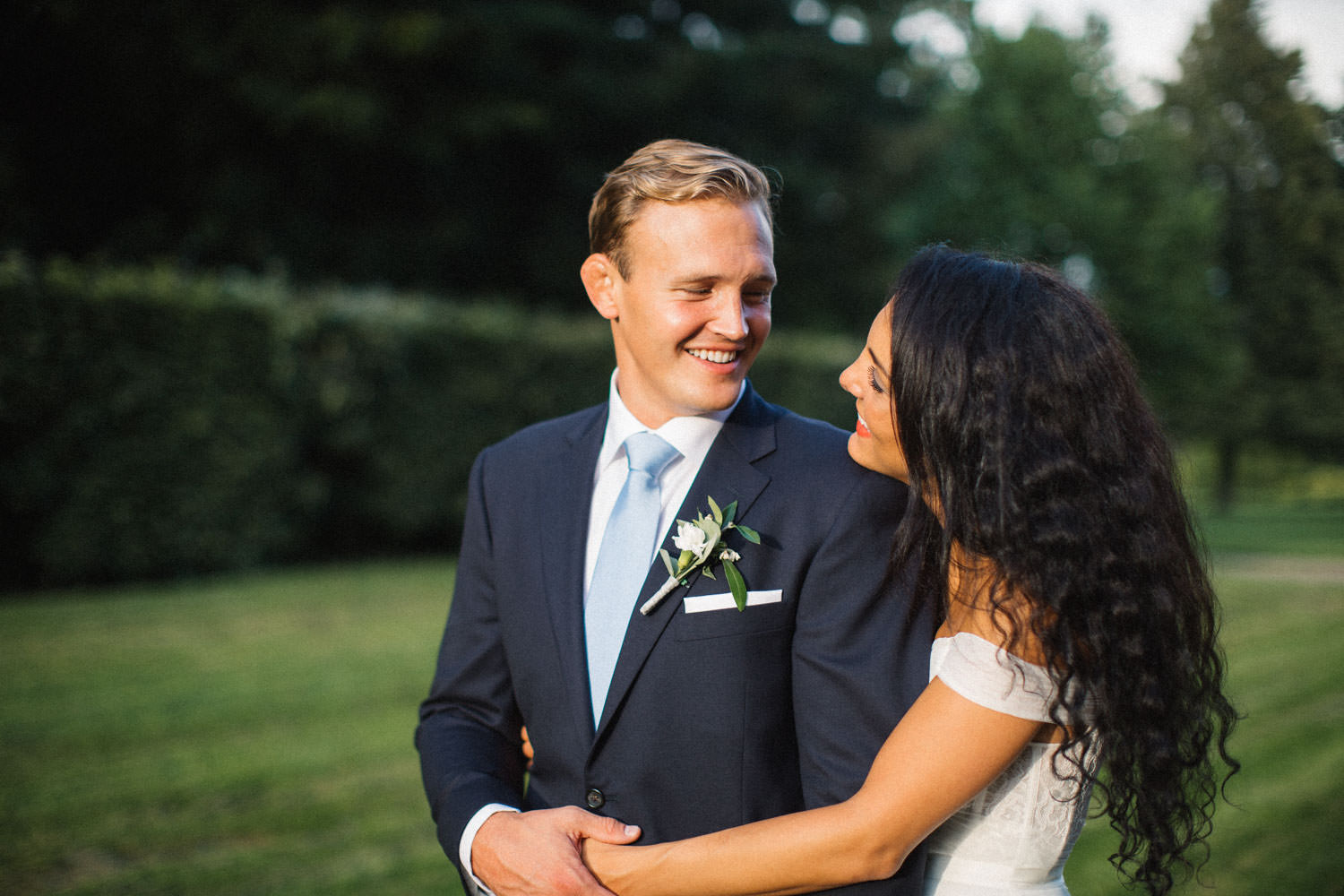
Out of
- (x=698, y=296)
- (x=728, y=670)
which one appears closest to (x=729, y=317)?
(x=698, y=296)

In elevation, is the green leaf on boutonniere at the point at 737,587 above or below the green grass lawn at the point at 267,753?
above

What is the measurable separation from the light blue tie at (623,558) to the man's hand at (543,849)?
8.9 inches

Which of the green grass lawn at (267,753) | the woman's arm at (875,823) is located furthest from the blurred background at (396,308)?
the woman's arm at (875,823)

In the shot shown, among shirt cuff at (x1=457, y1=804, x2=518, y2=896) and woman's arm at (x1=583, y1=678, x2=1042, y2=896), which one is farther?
shirt cuff at (x1=457, y1=804, x2=518, y2=896)

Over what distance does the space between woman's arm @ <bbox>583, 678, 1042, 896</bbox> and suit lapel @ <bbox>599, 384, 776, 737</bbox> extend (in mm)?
359

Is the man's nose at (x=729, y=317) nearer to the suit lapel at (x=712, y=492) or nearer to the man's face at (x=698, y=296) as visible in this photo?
the man's face at (x=698, y=296)

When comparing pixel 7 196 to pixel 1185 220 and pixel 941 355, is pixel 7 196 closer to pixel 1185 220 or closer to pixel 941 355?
pixel 941 355

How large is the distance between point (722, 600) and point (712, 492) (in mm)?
282

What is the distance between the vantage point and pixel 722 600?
6.95 ft

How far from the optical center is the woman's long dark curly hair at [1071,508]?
6.26 ft

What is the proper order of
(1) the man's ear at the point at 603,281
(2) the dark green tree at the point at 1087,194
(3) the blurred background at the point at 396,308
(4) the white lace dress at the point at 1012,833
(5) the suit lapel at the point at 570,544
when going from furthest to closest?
(2) the dark green tree at the point at 1087,194, (3) the blurred background at the point at 396,308, (1) the man's ear at the point at 603,281, (5) the suit lapel at the point at 570,544, (4) the white lace dress at the point at 1012,833

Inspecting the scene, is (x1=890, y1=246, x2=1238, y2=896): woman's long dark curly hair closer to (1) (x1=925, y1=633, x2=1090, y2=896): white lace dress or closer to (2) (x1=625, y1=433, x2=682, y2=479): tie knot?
(1) (x1=925, y1=633, x2=1090, y2=896): white lace dress

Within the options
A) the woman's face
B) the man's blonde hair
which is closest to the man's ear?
the man's blonde hair

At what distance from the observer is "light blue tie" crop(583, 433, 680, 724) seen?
2.24 meters
